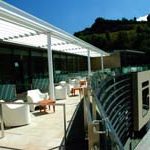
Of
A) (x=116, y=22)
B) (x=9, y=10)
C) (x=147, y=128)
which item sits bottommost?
(x=147, y=128)

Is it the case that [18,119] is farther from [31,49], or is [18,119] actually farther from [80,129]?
[31,49]

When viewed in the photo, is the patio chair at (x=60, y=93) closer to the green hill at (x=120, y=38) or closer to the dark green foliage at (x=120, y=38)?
the green hill at (x=120, y=38)

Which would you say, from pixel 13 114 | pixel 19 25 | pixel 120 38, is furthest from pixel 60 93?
pixel 120 38

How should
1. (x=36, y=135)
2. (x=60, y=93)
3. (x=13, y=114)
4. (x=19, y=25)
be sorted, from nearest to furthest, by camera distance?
(x=36, y=135), (x=13, y=114), (x=19, y=25), (x=60, y=93)

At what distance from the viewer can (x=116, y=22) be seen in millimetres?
64000

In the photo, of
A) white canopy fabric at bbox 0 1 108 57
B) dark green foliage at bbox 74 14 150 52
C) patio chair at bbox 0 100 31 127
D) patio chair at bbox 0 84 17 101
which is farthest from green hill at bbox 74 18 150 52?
patio chair at bbox 0 100 31 127

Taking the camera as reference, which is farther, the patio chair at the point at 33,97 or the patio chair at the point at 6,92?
the patio chair at the point at 6,92

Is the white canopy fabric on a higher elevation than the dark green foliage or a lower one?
lower

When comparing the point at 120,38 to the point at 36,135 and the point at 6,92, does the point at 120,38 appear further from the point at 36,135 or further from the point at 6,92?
the point at 36,135

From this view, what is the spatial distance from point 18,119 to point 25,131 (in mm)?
613

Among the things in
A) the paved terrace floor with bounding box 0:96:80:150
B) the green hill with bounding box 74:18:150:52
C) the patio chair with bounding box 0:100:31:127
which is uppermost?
the green hill with bounding box 74:18:150:52

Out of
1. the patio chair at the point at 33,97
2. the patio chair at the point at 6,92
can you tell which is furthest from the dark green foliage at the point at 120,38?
the patio chair at the point at 33,97

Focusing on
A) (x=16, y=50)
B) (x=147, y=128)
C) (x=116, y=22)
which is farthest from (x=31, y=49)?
(x=116, y=22)

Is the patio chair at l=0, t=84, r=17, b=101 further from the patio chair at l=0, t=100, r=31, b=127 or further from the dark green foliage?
the dark green foliage
